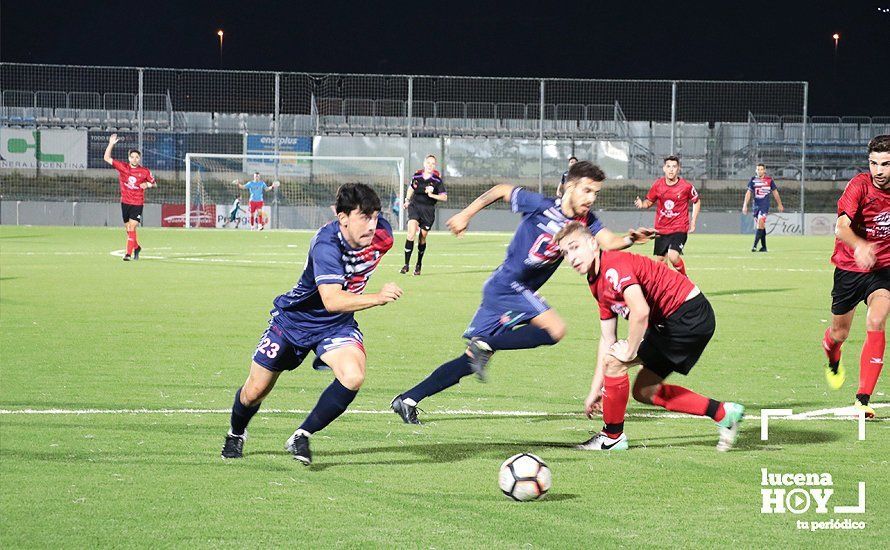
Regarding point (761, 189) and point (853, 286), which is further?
point (761, 189)

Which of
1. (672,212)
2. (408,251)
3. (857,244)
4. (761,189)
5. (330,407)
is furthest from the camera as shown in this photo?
(761,189)

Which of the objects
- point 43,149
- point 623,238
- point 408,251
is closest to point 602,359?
point 623,238

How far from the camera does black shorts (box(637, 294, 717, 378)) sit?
256 inches

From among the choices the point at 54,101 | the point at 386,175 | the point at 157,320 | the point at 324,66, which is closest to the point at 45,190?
the point at 54,101

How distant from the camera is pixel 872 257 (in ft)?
24.8

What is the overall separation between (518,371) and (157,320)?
17.6 feet

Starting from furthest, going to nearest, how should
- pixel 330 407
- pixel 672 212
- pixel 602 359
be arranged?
pixel 672 212 → pixel 602 359 → pixel 330 407

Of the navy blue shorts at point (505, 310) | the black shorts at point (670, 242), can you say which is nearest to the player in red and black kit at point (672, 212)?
the black shorts at point (670, 242)

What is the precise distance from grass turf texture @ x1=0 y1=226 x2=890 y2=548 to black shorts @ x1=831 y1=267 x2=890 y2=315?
73cm

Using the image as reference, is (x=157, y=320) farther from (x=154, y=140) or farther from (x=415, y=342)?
(x=154, y=140)

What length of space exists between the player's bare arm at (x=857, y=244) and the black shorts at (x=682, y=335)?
152cm

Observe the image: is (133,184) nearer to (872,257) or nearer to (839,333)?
(839,333)

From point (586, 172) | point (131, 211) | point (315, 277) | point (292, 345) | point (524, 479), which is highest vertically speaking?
point (586, 172)

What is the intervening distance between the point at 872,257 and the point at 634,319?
93.9 inches
